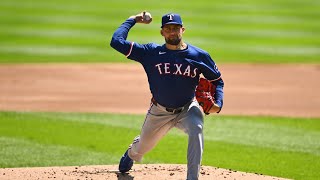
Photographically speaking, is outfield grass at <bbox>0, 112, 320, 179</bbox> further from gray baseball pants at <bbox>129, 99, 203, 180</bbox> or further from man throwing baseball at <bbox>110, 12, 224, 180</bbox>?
man throwing baseball at <bbox>110, 12, 224, 180</bbox>

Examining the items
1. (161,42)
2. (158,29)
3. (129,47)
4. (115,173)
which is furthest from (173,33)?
(158,29)

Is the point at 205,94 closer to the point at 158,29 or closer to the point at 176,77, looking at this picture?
the point at 176,77

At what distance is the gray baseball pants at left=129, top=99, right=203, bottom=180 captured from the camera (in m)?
7.77

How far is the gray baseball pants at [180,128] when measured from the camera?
25.5 feet

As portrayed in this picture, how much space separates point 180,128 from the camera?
26.8 ft

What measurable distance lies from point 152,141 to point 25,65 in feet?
38.0

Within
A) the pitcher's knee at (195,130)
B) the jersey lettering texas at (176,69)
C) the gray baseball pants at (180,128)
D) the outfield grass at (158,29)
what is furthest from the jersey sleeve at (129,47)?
the outfield grass at (158,29)

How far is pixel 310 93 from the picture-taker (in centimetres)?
1627

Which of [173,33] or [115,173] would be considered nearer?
[173,33]

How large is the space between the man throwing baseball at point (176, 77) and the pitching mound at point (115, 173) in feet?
2.65

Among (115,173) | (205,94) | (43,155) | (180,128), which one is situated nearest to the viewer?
(205,94)

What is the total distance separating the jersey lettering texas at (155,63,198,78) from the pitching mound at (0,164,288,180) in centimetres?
137

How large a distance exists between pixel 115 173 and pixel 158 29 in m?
17.7

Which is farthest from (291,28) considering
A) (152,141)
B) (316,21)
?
(152,141)
